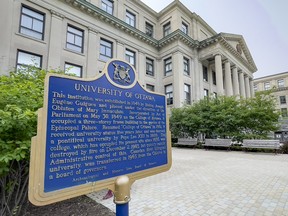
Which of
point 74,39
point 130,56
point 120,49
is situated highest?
point 120,49

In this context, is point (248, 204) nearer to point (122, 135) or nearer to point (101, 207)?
point (101, 207)

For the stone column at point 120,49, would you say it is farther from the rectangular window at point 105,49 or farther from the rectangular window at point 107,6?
the rectangular window at point 107,6

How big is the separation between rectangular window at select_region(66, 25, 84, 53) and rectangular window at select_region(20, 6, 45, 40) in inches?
99.1

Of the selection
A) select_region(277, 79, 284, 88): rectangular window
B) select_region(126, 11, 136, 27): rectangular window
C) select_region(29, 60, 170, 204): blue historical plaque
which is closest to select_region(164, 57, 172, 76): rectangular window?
select_region(126, 11, 136, 27): rectangular window

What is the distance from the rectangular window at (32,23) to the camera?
15633mm

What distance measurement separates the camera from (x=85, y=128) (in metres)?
2.20

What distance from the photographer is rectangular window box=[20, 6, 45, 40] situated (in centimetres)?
1563

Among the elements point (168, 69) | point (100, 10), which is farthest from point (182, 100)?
point (100, 10)

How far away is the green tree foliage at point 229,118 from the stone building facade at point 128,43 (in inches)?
223

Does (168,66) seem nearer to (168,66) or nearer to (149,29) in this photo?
(168,66)

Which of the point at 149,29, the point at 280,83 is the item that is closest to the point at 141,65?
the point at 149,29

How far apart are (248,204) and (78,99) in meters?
4.66

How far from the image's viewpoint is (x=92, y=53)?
778 inches

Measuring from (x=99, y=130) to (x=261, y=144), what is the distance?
45.5 ft
